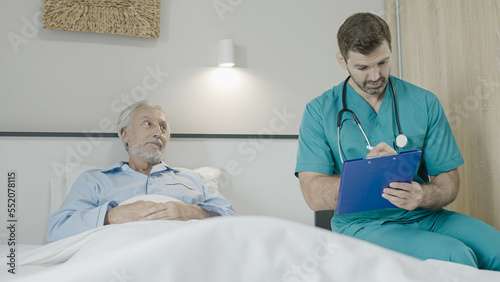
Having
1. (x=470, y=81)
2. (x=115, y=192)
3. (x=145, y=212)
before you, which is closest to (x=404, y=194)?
(x=145, y=212)

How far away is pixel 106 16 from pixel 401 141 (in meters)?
1.74

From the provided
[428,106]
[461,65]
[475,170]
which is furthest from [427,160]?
[461,65]

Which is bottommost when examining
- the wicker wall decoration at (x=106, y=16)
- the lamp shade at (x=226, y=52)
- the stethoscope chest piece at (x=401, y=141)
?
the stethoscope chest piece at (x=401, y=141)

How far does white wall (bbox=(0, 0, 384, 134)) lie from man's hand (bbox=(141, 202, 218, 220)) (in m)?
0.79

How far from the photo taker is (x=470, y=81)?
2143mm

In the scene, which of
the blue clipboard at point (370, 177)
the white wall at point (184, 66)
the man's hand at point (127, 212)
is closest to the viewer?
the blue clipboard at point (370, 177)

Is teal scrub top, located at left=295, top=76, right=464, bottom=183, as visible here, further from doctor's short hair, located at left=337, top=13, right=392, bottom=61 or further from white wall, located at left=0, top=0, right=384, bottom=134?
white wall, located at left=0, top=0, right=384, bottom=134

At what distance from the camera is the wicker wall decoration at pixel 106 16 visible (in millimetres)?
2357
